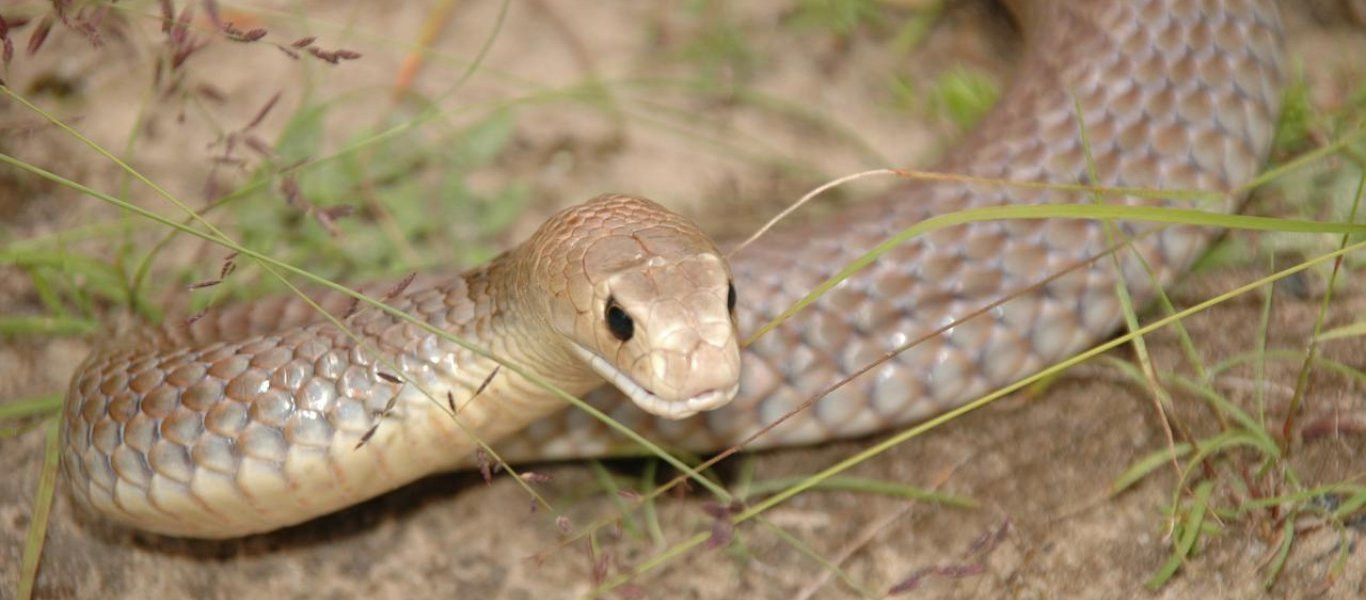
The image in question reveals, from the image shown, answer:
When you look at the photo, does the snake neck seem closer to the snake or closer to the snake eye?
the snake

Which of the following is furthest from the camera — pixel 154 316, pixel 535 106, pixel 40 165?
pixel 535 106

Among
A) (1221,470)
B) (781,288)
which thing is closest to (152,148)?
(781,288)

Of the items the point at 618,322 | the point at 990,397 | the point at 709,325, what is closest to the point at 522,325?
the point at 618,322

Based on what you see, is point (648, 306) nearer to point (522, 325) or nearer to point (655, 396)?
point (655, 396)

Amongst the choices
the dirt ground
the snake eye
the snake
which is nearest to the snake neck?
the snake

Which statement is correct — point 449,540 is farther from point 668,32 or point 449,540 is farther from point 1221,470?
point 668,32

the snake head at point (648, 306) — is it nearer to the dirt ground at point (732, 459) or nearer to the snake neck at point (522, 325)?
the snake neck at point (522, 325)
